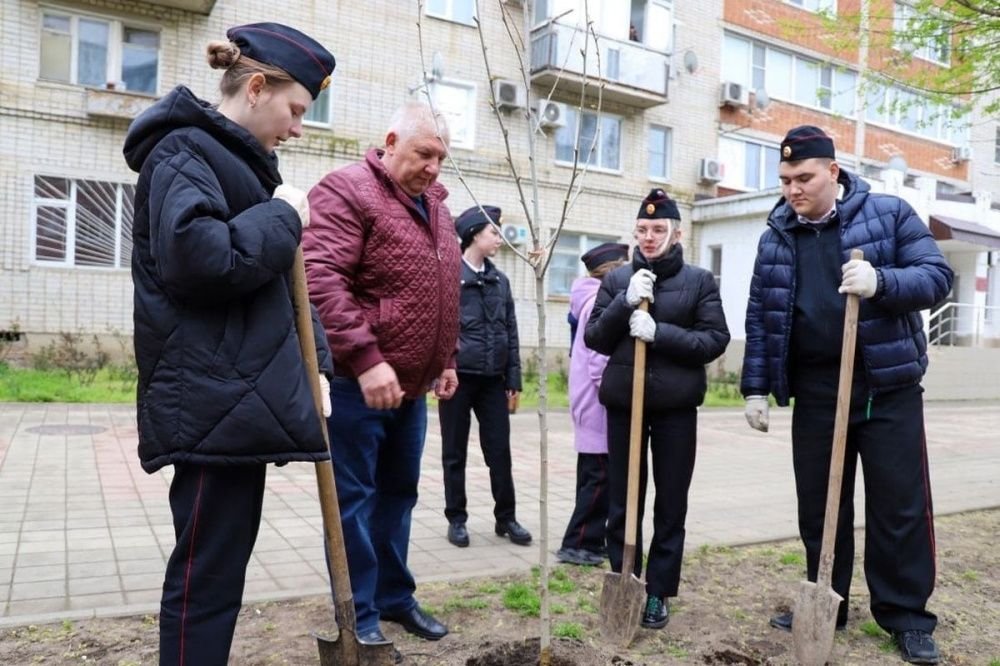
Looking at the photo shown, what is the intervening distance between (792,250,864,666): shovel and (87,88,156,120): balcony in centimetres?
1294

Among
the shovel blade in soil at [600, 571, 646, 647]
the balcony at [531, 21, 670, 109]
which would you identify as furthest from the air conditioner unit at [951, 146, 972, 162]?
the shovel blade in soil at [600, 571, 646, 647]

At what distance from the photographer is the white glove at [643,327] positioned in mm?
3674

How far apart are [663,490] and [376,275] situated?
5.56ft

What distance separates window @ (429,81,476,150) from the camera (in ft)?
Answer: 54.9

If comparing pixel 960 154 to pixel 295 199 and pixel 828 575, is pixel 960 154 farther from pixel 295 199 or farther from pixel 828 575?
pixel 295 199

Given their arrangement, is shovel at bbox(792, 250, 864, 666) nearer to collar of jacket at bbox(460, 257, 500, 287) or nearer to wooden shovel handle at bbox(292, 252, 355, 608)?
wooden shovel handle at bbox(292, 252, 355, 608)

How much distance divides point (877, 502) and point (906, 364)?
1.99 ft

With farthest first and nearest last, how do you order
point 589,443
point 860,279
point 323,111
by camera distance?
point 323,111, point 589,443, point 860,279

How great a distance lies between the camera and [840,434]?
3281mm

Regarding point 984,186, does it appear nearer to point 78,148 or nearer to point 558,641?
point 78,148

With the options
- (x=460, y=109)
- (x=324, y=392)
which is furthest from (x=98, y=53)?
(x=324, y=392)

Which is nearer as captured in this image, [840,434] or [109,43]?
[840,434]

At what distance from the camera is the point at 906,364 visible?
3.42 m

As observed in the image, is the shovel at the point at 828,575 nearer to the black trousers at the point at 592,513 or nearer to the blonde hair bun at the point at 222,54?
the black trousers at the point at 592,513
